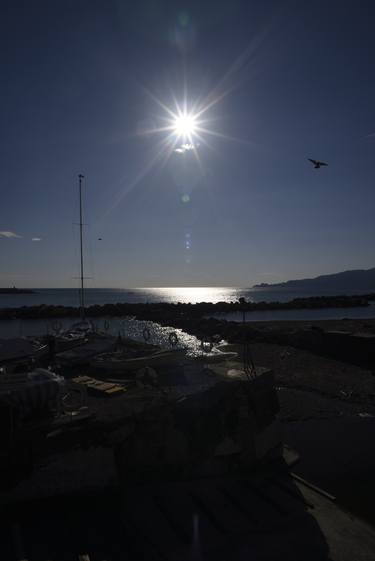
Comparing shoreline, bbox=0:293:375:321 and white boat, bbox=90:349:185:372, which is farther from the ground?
shoreline, bbox=0:293:375:321

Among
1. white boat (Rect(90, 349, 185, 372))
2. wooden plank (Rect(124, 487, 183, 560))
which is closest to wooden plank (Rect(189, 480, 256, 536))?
wooden plank (Rect(124, 487, 183, 560))

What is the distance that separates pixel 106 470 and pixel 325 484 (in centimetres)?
540

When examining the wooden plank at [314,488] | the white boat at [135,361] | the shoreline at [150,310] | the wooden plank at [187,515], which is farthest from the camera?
the shoreline at [150,310]

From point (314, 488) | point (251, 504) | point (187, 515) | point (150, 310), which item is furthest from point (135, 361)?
point (150, 310)

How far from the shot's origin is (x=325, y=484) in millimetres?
9172

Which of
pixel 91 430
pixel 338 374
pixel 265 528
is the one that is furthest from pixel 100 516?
pixel 338 374

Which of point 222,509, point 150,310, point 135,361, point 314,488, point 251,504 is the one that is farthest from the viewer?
point 150,310

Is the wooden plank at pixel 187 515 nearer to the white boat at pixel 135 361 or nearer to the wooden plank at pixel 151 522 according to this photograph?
the wooden plank at pixel 151 522

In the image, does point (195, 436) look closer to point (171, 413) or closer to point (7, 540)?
point (171, 413)

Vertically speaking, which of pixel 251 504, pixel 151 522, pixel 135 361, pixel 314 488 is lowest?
pixel 314 488

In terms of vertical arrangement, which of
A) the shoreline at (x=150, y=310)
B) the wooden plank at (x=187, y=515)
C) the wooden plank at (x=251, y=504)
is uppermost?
the shoreline at (x=150, y=310)

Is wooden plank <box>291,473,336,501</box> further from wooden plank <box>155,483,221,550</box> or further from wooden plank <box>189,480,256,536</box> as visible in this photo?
wooden plank <box>155,483,221,550</box>

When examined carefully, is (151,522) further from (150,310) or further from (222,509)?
(150,310)

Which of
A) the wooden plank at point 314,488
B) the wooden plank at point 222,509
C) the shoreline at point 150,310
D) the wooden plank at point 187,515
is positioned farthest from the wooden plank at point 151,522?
the shoreline at point 150,310
